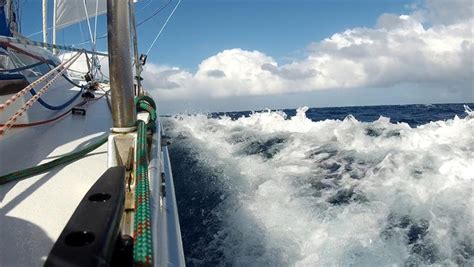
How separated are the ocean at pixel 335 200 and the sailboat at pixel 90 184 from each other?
1.61 metres

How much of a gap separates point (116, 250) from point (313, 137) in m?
8.53

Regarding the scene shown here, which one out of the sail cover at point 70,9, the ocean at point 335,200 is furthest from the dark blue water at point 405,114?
the sail cover at point 70,9

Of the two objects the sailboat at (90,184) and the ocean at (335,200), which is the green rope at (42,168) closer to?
the sailboat at (90,184)

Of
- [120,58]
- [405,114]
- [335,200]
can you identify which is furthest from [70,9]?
[405,114]

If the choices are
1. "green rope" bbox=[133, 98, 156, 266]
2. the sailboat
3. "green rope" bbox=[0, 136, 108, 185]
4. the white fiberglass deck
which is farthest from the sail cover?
"green rope" bbox=[133, 98, 156, 266]

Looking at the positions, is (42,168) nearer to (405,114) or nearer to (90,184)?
(90,184)

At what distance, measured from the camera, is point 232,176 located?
6.60 meters

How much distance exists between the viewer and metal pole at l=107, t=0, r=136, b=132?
204cm

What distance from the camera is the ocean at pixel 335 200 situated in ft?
13.0

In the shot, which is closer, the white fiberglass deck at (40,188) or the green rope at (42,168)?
the white fiberglass deck at (40,188)

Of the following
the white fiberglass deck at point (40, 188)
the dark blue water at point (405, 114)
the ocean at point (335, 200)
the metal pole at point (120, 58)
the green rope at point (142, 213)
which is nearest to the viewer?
the green rope at point (142, 213)

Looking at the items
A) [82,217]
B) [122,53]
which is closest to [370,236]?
[122,53]

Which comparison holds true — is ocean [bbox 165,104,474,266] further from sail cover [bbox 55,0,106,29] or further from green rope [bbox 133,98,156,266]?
sail cover [bbox 55,0,106,29]

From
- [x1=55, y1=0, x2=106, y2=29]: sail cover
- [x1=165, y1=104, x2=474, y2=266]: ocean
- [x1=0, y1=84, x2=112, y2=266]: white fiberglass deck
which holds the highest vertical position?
[x1=55, y1=0, x2=106, y2=29]: sail cover
